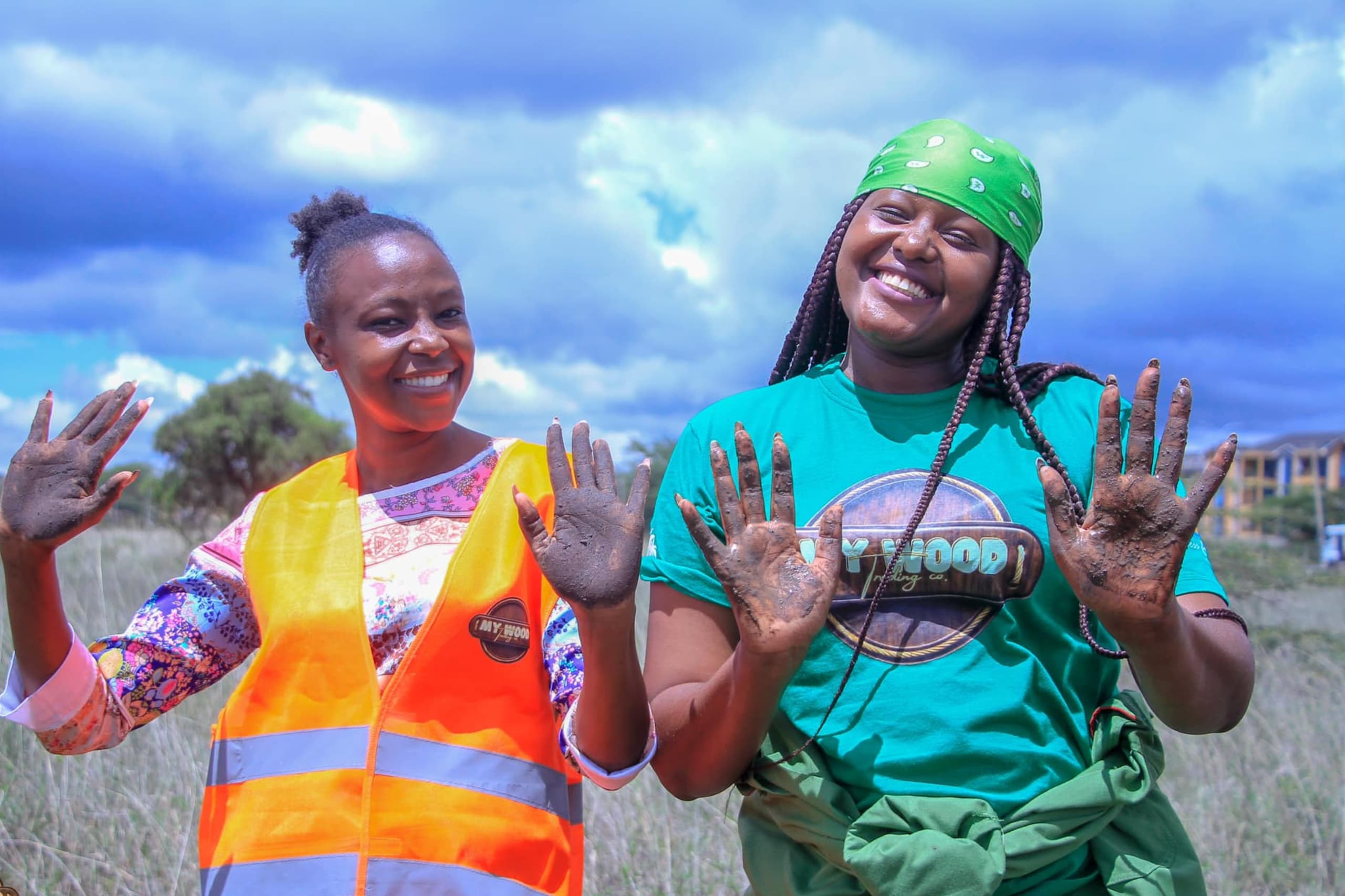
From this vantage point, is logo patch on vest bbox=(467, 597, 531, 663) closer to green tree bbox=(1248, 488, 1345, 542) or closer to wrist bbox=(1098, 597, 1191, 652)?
wrist bbox=(1098, 597, 1191, 652)

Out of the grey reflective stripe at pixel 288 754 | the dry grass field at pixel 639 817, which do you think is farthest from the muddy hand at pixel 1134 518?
the dry grass field at pixel 639 817

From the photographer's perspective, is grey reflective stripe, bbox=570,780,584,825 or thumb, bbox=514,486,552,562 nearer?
thumb, bbox=514,486,552,562

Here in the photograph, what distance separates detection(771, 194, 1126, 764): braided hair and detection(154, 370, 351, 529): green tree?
49.9 ft

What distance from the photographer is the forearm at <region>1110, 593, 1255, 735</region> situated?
177cm

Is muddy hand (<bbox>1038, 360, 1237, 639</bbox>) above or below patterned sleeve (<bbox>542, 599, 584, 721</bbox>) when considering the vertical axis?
above

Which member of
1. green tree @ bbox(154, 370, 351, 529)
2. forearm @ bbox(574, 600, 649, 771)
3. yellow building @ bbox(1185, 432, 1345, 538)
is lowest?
forearm @ bbox(574, 600, 649, 771)

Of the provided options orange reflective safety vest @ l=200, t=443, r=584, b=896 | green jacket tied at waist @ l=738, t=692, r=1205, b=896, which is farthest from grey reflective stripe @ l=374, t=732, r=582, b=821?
A: green jacket tied at waist @ l=738, t=692, r=1205, b=896

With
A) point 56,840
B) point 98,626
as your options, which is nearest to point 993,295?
point 56,840

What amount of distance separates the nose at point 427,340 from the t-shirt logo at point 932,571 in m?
0.84

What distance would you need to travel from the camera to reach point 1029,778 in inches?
74.9

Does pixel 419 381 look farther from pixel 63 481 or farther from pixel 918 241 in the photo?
pixel 918 241

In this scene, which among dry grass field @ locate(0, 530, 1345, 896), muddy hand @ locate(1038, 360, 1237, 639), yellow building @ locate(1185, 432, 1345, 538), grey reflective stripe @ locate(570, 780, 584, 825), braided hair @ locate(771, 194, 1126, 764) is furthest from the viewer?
yellow building @ locate(1185, 432, 1345, 538)

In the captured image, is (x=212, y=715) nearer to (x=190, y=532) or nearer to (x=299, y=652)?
(x=299, y=652)

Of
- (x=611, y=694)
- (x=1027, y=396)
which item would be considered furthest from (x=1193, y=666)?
(x=611, y=694)
